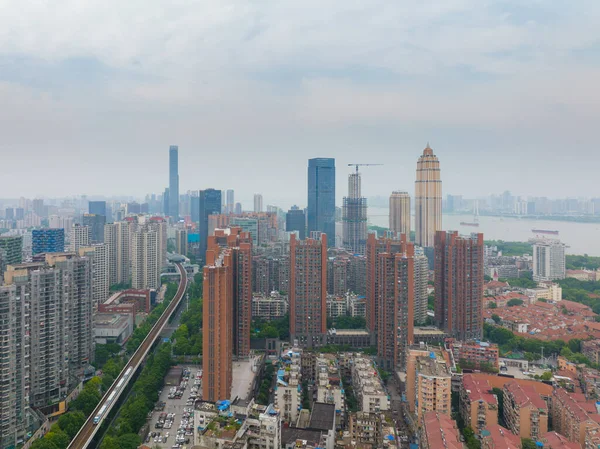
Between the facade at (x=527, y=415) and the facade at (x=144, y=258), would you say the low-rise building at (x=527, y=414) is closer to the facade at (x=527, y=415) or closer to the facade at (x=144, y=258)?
the facade at (x=527, y=415)

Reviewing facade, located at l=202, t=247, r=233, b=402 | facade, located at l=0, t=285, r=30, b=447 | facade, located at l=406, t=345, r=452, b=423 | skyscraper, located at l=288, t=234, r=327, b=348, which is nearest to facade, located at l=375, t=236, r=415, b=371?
skyscraper, located at l=288, t=234, r=327, b=348

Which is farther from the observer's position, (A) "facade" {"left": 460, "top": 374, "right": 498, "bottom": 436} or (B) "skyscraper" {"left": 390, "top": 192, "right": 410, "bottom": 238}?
(B) "skyscraper" {"left": 390, "top": 192, "right": 410, "bottom": 238}

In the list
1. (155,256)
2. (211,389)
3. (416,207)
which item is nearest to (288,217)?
(416,207)

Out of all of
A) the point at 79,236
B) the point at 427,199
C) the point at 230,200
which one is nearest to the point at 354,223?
the point at 427,199

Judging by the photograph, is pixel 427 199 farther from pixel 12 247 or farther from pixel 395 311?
pixel 12 247

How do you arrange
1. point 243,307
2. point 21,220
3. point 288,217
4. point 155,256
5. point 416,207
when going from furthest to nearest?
point 21,220
point 288,217
point 416,207
point 155,256
point 243,307

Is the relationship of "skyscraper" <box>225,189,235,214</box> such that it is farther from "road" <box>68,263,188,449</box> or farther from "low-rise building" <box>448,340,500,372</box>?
"low-rise building" <box>448,340,500,372</box>

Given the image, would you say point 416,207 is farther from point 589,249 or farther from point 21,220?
point 21,220
